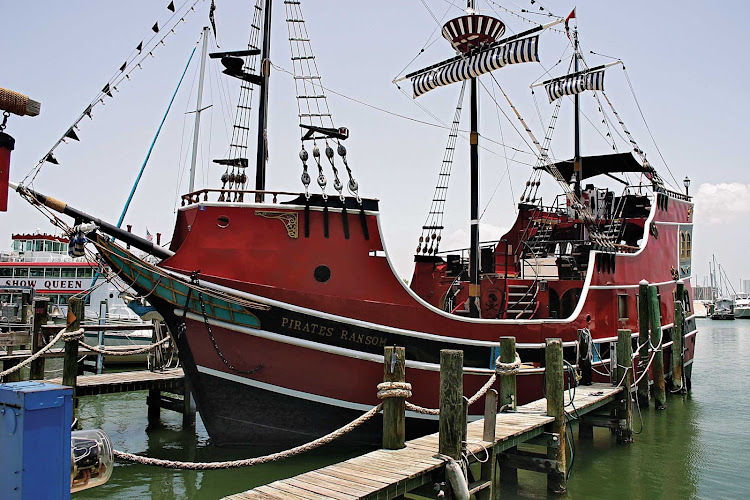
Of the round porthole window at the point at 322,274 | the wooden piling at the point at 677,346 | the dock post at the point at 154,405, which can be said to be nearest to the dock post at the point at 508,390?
the round porthole window at the point at 322,274

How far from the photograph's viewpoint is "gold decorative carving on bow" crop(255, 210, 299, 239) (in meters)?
10.2

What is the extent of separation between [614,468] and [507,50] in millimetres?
9117

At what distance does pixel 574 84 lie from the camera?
21.3m

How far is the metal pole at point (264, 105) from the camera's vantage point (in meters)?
11.5

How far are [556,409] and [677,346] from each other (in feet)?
33.5

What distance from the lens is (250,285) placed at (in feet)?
31.6

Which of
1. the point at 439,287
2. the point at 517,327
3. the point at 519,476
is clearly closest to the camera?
the point at 519,476

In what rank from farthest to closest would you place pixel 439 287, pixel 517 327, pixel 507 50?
pixel 439 287
pixel 507 50
pixel 517 327

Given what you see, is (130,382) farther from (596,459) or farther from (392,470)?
(596,459)

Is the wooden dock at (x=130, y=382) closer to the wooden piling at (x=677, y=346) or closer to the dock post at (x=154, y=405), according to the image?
the dock post at (x=154, y=405)

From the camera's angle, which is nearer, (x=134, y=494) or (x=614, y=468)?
(x=134, y=494)

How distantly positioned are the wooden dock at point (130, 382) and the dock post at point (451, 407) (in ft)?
26.3

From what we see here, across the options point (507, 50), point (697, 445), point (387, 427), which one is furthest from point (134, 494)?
point (507, 50)

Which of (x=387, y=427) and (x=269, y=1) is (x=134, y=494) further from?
(x=269, y=1)
